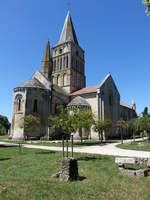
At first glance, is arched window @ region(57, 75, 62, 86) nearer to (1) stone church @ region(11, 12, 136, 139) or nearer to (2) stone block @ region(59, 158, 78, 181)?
(1) stone church @ region(11, 12, 136, 139)

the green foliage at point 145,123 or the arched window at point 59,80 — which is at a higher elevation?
the arched window at point 59,80

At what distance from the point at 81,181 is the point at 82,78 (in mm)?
44084

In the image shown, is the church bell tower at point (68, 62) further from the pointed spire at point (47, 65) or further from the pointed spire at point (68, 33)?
the pointed spire at point (47, 65)

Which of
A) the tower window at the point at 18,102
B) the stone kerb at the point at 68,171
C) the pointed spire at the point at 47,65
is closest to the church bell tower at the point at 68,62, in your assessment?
the pointed spire at the point at 47,65

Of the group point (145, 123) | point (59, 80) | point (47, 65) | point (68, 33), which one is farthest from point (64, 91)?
point (145, 123)

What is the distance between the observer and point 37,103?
34.3 metres

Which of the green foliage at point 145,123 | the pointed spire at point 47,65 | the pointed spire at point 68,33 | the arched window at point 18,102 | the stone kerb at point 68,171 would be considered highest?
the pointed spire at point 68,33

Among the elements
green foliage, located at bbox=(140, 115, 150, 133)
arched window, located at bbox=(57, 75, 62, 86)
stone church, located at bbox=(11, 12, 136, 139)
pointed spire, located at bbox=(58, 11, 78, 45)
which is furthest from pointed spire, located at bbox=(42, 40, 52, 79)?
green foliage, located at bbox=(140, 115, 150, 133)

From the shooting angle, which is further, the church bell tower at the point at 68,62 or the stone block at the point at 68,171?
the church bell tower at the point at 68,62

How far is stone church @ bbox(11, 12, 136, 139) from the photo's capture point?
110 feet

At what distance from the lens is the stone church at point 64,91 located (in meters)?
33.6

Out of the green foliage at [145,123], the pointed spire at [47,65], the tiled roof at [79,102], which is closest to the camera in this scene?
the green foliage at [145,123]

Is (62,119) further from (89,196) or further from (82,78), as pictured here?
(82,78)

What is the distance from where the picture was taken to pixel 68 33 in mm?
47906
